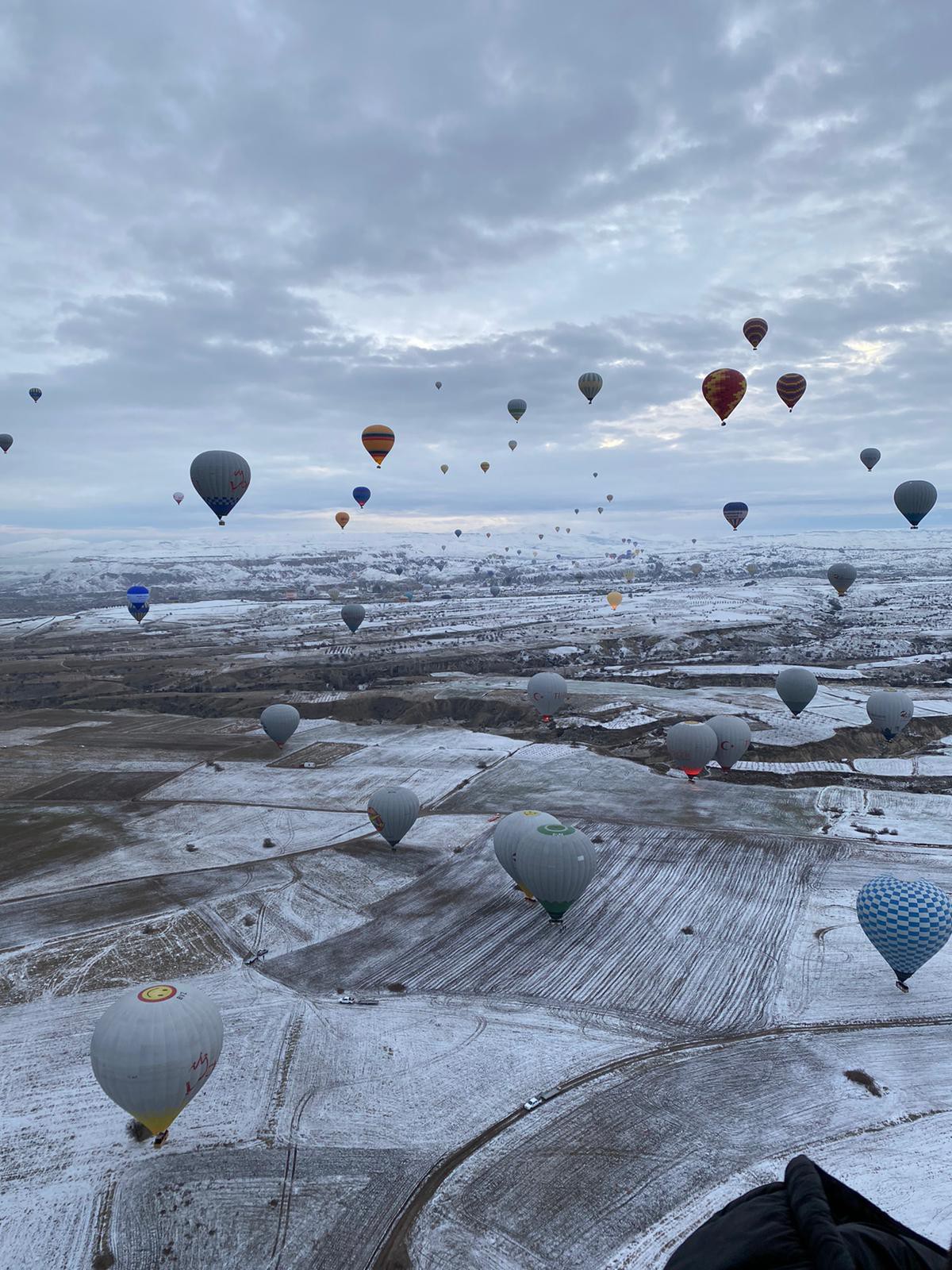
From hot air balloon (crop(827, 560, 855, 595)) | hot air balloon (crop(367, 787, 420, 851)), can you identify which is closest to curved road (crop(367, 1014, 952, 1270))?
hot air balloon (crop(367, 787, 420, 851))

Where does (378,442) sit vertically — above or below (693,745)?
above

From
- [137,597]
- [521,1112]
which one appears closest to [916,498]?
[521,1112]

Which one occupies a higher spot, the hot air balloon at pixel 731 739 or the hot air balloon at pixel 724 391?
the hot air balloon at pixel 724 391

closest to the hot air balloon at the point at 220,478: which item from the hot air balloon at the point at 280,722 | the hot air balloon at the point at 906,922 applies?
the hot air balloon at the point at 280,722

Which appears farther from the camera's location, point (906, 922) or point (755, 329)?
point (755, 329)

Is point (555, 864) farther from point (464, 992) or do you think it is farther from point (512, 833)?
point (464, 992)

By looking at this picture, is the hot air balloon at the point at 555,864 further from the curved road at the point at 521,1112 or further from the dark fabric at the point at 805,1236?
the dark fabric at the point at 805,1236

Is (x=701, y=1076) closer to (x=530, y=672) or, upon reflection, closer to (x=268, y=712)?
(x=268, y=712)
